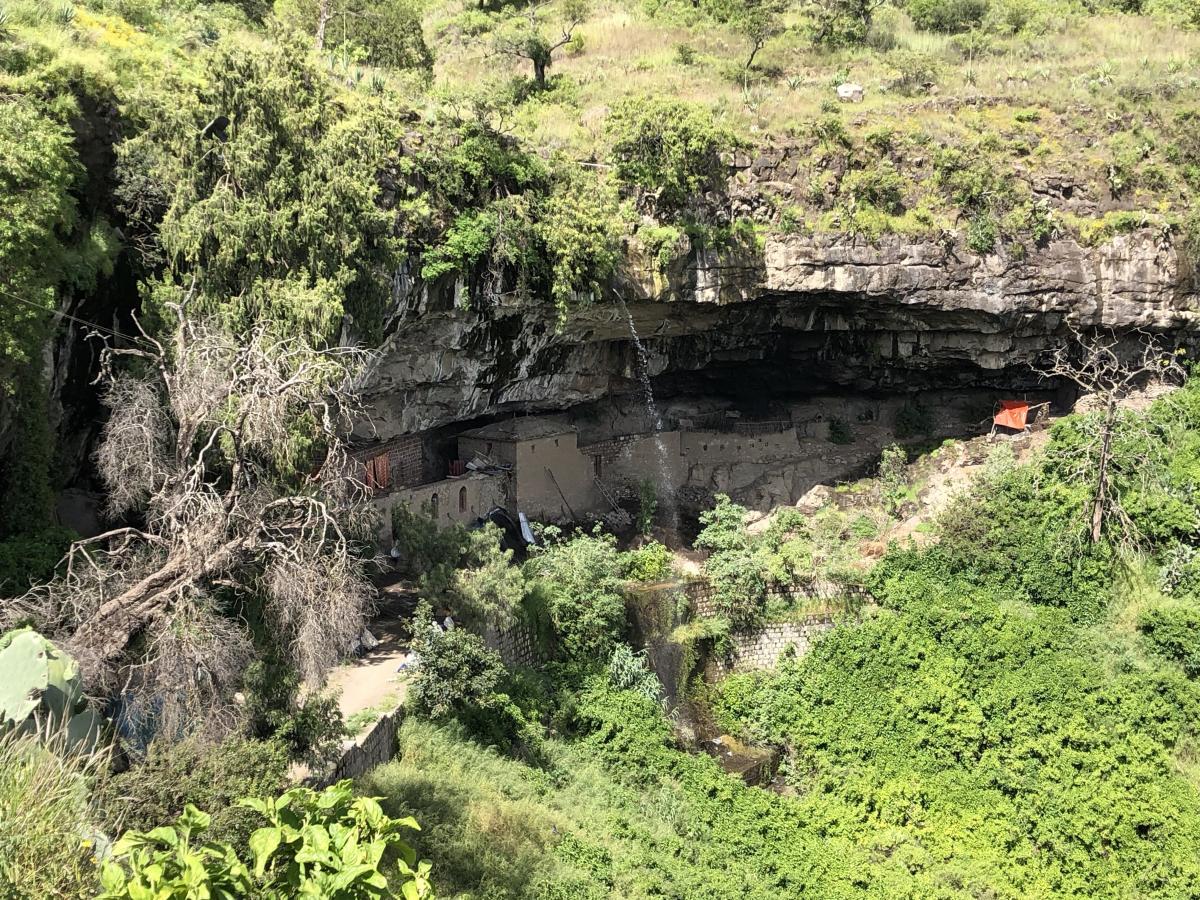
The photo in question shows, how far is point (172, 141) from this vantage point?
12617mm

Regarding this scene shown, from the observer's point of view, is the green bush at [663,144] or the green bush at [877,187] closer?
the green bush at [663,144]

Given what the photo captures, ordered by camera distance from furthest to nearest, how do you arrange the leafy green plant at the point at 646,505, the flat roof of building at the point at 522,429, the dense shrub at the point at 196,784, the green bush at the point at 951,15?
the green bush at the point at 951,15, the leafy green plant at the point at 646,505, the flat roof of building at the point at 522,429, the dense shrub at the point at 196,784

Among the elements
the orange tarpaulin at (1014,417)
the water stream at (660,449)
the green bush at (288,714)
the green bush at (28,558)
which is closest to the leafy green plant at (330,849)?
the green bush at (288,714)

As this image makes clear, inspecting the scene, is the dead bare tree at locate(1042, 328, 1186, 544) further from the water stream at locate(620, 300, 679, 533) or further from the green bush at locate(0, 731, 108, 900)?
the green bush at locate(0, 731, 108, 900)

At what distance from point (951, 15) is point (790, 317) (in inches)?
626

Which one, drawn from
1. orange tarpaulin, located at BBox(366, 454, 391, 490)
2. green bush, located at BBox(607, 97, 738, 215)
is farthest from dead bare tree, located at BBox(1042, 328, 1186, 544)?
orange tarpaulin, located at BBox(366, 454, 391, 490)

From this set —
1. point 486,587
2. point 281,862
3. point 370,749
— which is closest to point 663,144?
point 486,587

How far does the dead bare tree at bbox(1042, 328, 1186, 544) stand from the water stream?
8.09 meters

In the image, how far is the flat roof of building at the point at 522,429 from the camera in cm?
2025

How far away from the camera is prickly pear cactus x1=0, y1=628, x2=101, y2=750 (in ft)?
26.7

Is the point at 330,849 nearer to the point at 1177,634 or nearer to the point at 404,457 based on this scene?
the point at 404,457

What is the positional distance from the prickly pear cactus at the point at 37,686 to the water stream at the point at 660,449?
46.5 ft

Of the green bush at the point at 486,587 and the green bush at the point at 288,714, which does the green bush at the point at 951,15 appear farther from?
the green bush at the point at 288,714

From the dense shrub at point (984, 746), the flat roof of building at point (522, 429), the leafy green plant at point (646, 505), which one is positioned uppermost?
the flat roof of building at point (522, 429)
